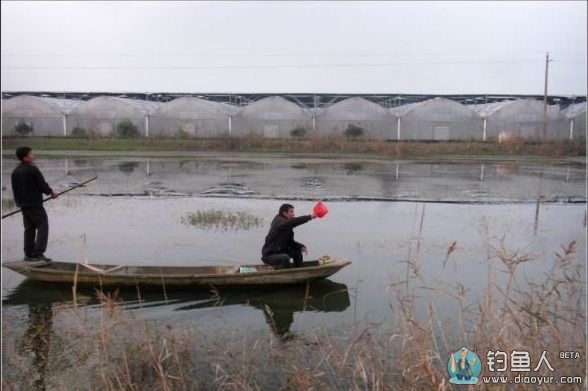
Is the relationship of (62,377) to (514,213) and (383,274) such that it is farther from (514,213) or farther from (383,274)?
(514,213)

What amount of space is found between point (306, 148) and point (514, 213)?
21401 millimetres

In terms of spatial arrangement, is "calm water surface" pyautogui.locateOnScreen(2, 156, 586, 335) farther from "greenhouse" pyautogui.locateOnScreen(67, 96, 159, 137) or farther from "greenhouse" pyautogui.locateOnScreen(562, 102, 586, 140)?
"greenhouse" pyautogui.locateOnScreen(67, 96, 159, 137)

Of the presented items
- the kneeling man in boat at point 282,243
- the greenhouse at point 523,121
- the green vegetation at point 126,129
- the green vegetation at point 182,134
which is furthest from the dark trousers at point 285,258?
the greenhouse at point 523,121

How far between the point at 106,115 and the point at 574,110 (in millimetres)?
32406

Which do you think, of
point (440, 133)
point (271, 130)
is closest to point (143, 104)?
point (271, 130)

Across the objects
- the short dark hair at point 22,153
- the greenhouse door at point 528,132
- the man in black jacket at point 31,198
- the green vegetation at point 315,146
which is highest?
the greenhouse door at point 528,132

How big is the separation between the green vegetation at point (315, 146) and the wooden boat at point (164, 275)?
979 inches

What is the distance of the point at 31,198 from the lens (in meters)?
7.96

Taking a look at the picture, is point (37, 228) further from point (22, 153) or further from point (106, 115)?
point (106, 115)

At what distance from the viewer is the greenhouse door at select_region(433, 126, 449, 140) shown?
125ft

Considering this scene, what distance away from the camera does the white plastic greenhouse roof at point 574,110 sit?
37112mm

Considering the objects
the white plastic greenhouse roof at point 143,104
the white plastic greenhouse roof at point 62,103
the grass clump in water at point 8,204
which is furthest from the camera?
the white plastic greenhouse roof at point 143,104

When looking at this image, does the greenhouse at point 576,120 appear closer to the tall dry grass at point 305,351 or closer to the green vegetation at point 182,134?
the green vegetation at point 182,134

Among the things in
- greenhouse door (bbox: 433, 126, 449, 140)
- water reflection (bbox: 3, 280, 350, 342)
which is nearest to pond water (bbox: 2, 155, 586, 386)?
water reflection (bbox: 3, 280, 350, 342)
